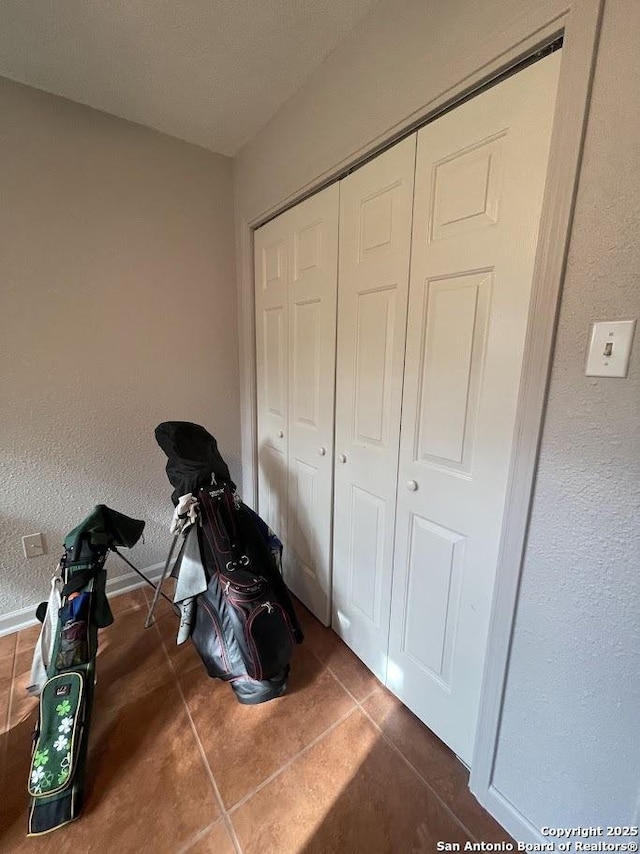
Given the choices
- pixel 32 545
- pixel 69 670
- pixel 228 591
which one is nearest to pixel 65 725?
pixel 69 670

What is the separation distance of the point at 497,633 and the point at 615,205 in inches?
39.5

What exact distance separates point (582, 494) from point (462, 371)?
0.41m

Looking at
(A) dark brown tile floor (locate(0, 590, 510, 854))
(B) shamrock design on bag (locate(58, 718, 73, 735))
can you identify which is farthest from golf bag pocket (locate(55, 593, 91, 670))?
(A) dark brown tile floor (locate(0, 590, 510, 854))

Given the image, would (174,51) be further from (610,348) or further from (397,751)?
(397,751)

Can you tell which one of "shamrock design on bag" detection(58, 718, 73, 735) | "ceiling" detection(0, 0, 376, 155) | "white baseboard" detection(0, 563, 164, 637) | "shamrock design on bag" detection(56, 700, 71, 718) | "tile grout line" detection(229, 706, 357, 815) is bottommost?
"tile grout line" detection(229, 706, 357, 815)

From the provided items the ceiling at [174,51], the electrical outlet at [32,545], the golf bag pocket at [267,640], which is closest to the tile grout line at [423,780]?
the golf bag pocket at [267,640]

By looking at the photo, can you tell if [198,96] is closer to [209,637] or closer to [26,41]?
[26,41]

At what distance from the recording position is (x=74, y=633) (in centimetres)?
116

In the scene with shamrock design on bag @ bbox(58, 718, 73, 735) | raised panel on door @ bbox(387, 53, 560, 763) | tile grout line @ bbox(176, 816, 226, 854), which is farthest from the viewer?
shamrock design on bag @ bbox(58, 718, 73, 735)

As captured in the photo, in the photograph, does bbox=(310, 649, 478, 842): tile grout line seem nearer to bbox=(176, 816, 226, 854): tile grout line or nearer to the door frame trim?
the door frame trim

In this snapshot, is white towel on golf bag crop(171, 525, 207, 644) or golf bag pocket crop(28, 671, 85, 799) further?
white towel on golf bag crop(171, 525, 207, 644)

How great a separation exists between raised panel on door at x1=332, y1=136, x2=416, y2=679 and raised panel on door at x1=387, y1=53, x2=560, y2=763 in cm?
5

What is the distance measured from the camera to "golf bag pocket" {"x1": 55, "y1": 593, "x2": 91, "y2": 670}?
1129 mm

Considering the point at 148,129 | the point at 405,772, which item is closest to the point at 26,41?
the point at 148,129
